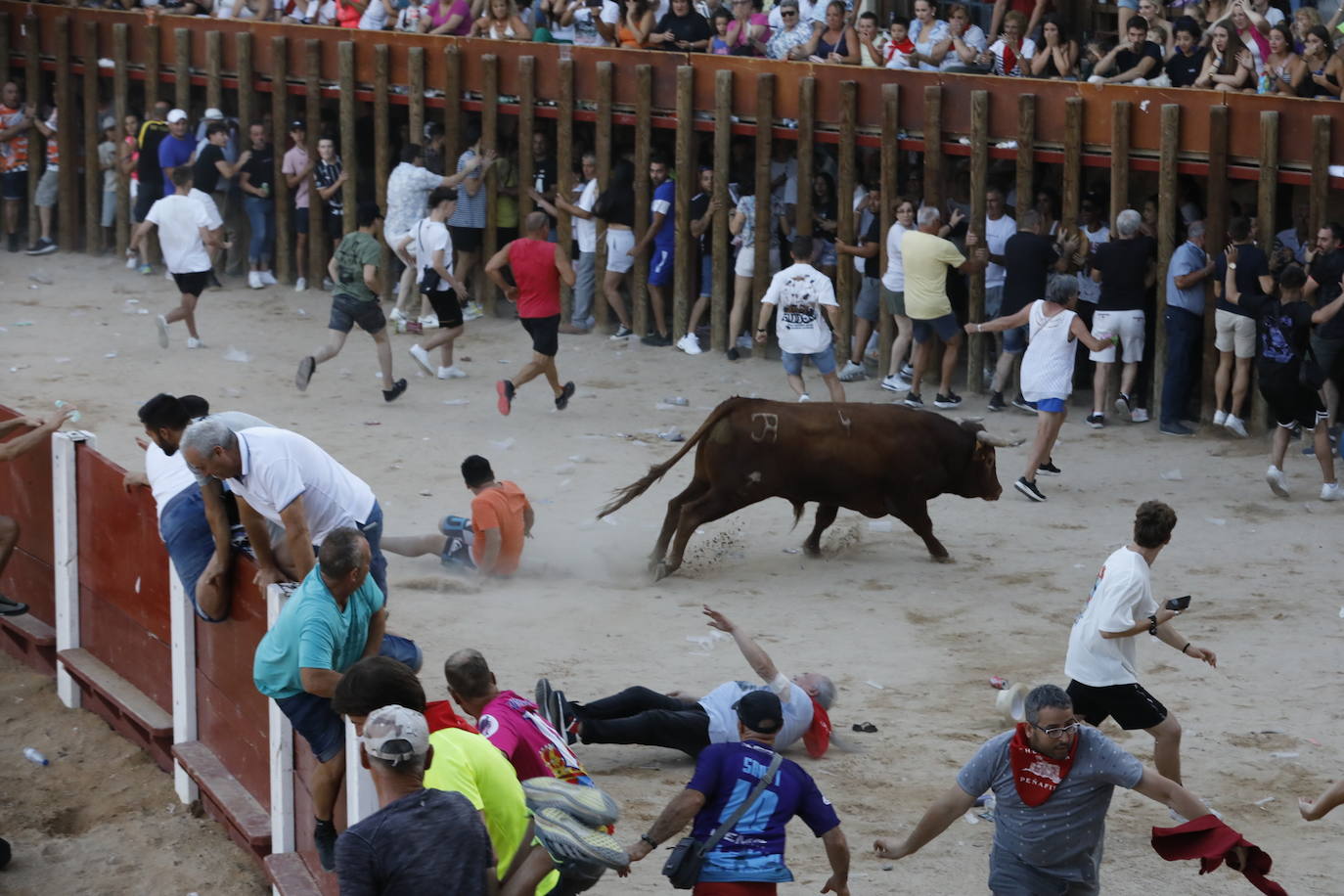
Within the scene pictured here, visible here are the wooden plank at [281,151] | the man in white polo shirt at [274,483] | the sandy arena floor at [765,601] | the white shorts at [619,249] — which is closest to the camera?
the man in white polo shirt at [274,483]

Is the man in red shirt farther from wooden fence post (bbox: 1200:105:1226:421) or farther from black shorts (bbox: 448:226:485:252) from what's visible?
wooden fence post (bbox: 1200:105:1226:421)

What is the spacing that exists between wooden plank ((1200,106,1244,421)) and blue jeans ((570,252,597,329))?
249 inches

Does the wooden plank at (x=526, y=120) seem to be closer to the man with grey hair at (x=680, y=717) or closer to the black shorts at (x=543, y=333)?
the black shorts at (x=543, y=333)

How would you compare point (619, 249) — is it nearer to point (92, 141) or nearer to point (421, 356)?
point (421, 356)

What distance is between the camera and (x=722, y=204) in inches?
701

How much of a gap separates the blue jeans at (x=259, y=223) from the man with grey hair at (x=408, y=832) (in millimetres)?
16955

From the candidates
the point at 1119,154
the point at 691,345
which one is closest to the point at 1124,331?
the point at 1119,154

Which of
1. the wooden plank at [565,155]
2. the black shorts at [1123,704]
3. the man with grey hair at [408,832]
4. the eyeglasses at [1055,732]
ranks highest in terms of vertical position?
the wooden plank at [565,155]

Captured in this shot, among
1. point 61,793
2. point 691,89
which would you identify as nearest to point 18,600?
point 61,793

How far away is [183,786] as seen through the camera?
27.6 ft

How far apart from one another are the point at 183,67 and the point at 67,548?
13.9 m

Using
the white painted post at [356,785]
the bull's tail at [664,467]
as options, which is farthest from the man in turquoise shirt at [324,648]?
the bull's tail at [664,467]

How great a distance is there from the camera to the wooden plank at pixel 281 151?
2130 cm

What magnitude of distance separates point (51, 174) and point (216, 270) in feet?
10.2
